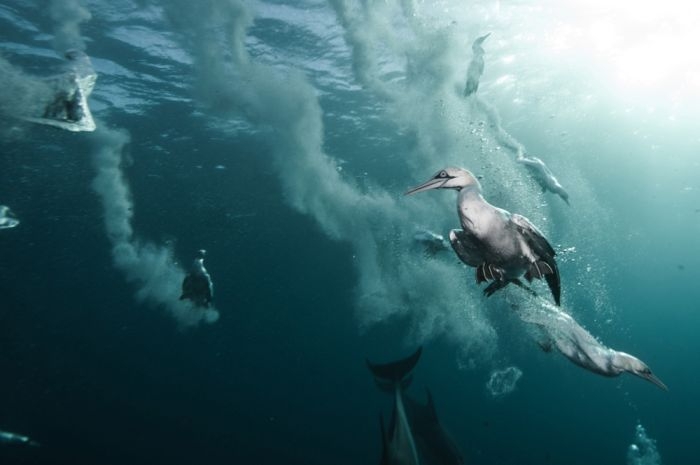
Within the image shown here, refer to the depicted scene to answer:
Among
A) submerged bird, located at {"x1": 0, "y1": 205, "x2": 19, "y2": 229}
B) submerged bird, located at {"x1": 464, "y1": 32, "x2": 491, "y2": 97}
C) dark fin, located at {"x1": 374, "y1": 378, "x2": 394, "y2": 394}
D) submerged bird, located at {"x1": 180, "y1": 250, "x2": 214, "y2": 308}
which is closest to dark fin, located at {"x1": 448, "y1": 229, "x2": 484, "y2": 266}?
dark fin, located at {"x1": 374, "y1": 378, "x2": 394, "y2": 394}

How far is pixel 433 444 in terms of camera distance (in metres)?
7.08

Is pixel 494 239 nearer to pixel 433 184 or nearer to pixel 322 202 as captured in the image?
pixel 433 184

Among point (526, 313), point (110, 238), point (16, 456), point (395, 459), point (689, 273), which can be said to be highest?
point (526, 313)

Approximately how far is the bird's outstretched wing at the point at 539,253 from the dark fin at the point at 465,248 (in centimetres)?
48

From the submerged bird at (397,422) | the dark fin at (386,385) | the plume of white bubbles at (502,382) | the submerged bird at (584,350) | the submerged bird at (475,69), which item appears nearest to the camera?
the submerged bird at (584,350)

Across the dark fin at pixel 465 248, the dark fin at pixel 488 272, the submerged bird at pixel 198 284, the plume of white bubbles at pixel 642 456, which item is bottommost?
the plume of white bubbles at pixel 642 456

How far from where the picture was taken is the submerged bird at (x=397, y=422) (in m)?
5.65

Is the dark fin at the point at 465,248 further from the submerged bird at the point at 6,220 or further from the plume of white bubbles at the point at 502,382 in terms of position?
the plume of white bubbles at the point at 502,382

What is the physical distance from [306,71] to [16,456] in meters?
22.6

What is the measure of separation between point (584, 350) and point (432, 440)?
3.69 metres

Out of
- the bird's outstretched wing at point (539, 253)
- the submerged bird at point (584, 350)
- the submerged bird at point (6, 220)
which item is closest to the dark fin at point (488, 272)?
the bird's outstretched wing at point (539, 253)

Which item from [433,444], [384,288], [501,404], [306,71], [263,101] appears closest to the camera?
[433,444]

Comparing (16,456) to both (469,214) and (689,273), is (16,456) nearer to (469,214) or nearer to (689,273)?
(469,214)

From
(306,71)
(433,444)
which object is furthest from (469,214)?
(306,71)
